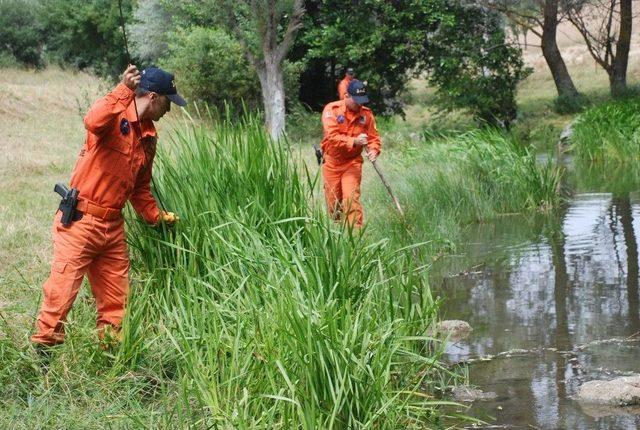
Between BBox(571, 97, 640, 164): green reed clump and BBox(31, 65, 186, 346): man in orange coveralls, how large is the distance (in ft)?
43.7

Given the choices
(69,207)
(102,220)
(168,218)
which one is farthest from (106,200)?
(168,218)

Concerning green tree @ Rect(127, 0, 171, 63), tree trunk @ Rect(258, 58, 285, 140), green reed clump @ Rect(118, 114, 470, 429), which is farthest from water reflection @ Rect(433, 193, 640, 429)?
green tree @ Rect(127, 0, 171, 63)

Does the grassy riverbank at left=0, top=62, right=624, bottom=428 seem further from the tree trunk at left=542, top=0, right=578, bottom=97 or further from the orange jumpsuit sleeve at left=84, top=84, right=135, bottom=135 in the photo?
the tree trunk at left=542, top=0, right=578, bottom=97

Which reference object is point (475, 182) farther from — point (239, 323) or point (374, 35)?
point (374, 35)

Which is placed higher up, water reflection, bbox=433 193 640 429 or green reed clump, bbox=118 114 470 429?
green reed clump, bbox=118 114 470 429

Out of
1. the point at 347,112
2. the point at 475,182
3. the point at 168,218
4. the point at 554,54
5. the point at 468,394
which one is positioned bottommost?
the point at 468,394

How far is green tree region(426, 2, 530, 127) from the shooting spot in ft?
79.9

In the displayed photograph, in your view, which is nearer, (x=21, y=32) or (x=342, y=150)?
(x=342, y=150)

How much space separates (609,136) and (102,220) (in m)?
14.7

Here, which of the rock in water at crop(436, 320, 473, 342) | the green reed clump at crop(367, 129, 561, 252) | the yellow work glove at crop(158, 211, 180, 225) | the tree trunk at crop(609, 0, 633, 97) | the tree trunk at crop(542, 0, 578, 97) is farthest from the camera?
the tree trunk at crop(542, 0, 578, 97)

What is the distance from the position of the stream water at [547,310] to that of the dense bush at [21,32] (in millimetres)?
27936

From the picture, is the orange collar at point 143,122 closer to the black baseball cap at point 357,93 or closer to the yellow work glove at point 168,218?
the yellow work glove at point 168,218

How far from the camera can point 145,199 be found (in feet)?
21.3

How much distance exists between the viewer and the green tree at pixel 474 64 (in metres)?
24.4
